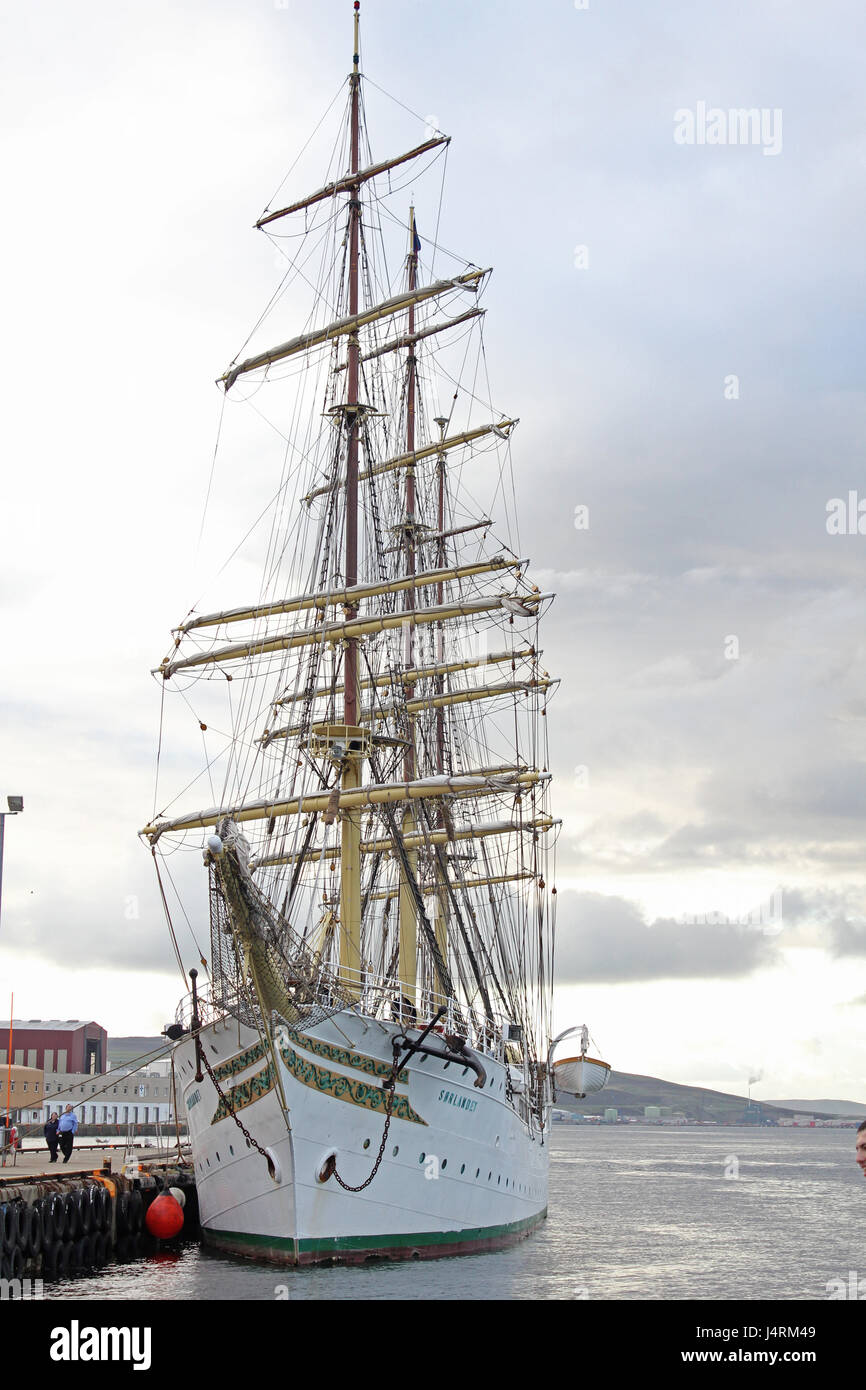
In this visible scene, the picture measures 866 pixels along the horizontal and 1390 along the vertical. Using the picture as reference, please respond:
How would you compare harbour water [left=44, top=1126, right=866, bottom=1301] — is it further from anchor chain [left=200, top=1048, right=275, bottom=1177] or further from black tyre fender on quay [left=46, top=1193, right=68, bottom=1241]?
anchor chain [left=200, top=1048, right=275, bottom=1177]

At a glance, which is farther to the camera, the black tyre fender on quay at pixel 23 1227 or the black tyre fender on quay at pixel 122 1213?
the black tyre fender on quay at pixel 122 1213

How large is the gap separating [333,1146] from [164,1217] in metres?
7.15

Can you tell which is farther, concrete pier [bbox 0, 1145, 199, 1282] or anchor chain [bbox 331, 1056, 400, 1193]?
anchor chain [bbox 331, 1056, 400, 1193]

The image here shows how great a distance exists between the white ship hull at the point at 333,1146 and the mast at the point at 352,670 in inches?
72.1

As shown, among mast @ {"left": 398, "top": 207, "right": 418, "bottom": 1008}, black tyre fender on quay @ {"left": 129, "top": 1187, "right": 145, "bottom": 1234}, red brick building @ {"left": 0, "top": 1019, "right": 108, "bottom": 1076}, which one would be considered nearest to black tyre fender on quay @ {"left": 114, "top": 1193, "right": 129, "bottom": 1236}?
black tyre fender on quay @ {"left": 129, "top": 1187, "right": 145, "bottom": 1234}

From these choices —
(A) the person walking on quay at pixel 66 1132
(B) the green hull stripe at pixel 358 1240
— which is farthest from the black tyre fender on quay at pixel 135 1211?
(A) the person walking on quay at pixel 66 1132

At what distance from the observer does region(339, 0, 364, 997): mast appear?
28.3 m

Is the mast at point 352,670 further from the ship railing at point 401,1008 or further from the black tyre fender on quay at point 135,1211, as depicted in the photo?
the black tyre fender on quay at point 135,1211

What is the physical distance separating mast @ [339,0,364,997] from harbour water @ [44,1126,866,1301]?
5220 mm

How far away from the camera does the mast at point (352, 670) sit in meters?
A: 28.3

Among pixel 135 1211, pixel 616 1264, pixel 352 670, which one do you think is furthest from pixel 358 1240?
pixel 352 670
